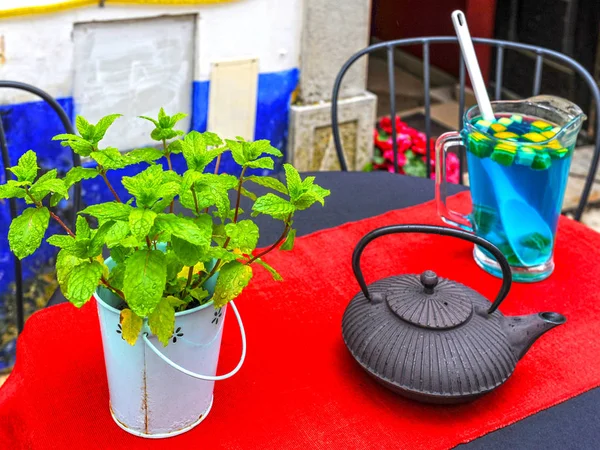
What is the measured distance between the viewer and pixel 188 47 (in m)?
2.41

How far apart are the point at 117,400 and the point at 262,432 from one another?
181 millimetres

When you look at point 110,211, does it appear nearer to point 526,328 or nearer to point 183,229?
point 183,229

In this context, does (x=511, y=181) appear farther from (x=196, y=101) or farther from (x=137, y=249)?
(x=196, y=101)

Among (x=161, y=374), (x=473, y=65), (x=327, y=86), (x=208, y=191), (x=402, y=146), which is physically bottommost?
(x=402, y=146)

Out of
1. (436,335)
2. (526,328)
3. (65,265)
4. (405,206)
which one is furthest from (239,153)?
(405,206)

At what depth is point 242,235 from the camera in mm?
876

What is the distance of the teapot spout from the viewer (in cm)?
105

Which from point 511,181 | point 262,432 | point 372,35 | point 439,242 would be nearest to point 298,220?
point 439,242

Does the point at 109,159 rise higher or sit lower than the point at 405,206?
higher

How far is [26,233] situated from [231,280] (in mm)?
223

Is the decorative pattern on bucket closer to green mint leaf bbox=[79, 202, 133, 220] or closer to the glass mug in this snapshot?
green mint leaf bbox=[79, 202, 133, 220]

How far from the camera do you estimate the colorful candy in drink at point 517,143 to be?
1214 mm

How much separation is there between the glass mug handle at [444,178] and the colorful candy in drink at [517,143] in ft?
0.14

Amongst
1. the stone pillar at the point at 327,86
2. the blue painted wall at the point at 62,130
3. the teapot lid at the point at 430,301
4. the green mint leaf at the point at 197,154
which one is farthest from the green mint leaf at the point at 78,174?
the stone pillar at the point at 327,86
